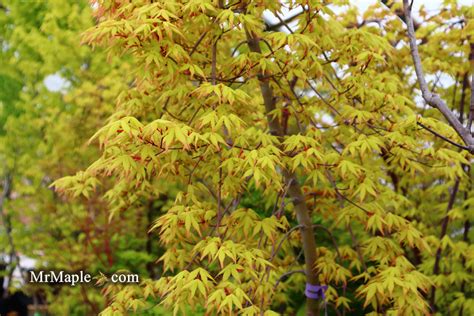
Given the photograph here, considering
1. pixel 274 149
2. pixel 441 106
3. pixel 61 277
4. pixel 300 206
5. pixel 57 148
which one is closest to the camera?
pixel 441 106

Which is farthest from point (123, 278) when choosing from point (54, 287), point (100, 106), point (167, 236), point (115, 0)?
point (54, 287)

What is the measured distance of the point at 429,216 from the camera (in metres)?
6.07

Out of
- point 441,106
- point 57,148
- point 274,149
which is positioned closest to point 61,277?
point 57,148

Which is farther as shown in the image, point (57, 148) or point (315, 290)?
point (57, 148)

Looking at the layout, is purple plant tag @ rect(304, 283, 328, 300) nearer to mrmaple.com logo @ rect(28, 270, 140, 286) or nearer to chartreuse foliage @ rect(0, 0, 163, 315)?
chartreuse foliage @ rect(0, 0, 163, 315)

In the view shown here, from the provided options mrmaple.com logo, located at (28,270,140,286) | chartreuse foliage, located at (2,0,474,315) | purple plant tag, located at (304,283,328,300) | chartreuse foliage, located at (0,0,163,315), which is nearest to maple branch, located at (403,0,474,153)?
chartreuse foliage, located at (2,0,474,315)

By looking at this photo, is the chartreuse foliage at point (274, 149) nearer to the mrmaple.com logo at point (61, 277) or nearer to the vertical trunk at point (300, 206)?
the vertical trunk at point (300, 206)

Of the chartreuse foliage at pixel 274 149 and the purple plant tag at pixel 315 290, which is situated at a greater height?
the chartreuse foliage at pixel 274 149

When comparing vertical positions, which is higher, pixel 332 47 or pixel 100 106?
pixel 100 106

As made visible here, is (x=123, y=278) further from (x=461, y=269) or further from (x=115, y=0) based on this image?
(x=461, y=269)

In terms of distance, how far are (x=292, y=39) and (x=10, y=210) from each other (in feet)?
17.8

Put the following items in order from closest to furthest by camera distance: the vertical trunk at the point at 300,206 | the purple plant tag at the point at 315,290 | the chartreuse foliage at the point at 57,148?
the vertical trunk at the point at 300,206 → the purple plant tag at the point at 315,290 → the chartreuse foliage at the point at 57,148

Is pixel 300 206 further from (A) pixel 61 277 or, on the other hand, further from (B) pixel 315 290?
(A) pixel 61 277

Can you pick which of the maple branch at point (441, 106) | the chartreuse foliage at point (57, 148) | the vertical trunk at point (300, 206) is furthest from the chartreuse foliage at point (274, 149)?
the chartreuse foliage at point (57, 148)
